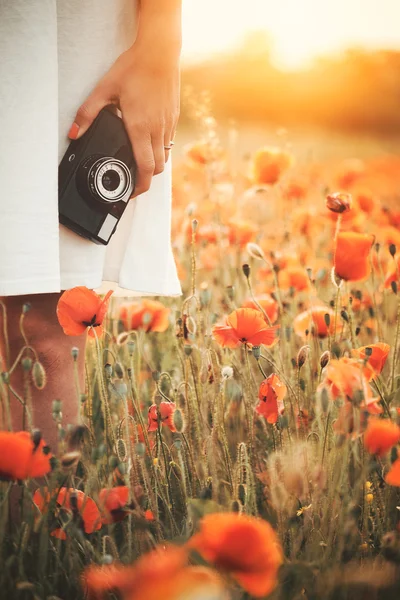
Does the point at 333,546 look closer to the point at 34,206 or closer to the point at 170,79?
the point at 34,206

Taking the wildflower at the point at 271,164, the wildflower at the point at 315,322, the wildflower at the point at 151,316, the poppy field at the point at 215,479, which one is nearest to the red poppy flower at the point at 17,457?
the poppy field at the point at 215,479

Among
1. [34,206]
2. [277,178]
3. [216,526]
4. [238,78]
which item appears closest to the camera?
[216,526]

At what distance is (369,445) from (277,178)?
145 centimetres

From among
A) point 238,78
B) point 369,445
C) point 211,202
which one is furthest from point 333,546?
point 238,78

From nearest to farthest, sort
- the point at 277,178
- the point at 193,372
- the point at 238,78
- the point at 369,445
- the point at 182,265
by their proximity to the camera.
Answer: the point at 369,445, the point at 193,372, the point at 277,178, the point at 182,265, the point at 238,78

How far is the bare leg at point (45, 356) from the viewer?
1256mm

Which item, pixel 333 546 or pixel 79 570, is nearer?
pixel 79 570

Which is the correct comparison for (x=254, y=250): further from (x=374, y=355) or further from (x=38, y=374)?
(x=38, y=374)

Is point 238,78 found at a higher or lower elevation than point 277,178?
higher

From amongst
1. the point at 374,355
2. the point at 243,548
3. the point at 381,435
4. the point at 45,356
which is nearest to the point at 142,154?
the point at 45,356

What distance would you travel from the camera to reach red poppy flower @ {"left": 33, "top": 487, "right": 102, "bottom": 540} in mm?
988

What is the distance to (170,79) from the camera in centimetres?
120

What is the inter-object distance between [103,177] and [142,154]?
0.27 feet

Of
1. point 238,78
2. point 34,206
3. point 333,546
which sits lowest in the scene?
point 333,546
